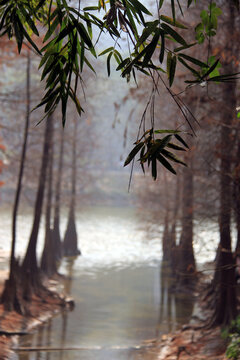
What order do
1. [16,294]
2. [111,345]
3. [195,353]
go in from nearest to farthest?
[195,353] → [111,345] → [16,294]

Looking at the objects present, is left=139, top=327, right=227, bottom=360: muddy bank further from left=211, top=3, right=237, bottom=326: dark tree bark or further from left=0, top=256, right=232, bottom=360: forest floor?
left=211, top=3, right=237, bottom=326: dark tree bark

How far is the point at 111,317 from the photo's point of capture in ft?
45.3

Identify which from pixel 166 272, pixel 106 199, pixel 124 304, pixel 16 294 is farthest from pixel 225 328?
pixel 106 199

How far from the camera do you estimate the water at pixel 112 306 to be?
1071cm

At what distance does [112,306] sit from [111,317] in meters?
1.27

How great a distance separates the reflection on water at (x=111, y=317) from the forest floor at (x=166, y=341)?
25 centimetres

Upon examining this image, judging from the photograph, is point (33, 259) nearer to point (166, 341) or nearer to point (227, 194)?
point (166, 341)

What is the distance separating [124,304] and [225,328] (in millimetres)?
6248

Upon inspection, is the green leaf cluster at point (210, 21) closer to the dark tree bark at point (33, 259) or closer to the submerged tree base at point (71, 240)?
the dark tree bark at point (33, 259)

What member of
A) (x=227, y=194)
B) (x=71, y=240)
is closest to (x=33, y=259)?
(x=227, y=194)

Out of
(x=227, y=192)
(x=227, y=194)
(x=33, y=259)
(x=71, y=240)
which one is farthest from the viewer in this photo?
(x=71, y=240)

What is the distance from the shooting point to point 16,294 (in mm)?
12633

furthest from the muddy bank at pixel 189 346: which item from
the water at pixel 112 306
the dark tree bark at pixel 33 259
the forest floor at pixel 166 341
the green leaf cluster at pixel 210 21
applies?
the green leaf cluster at pixel 210 21

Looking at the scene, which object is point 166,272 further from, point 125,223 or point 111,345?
point 125,223
